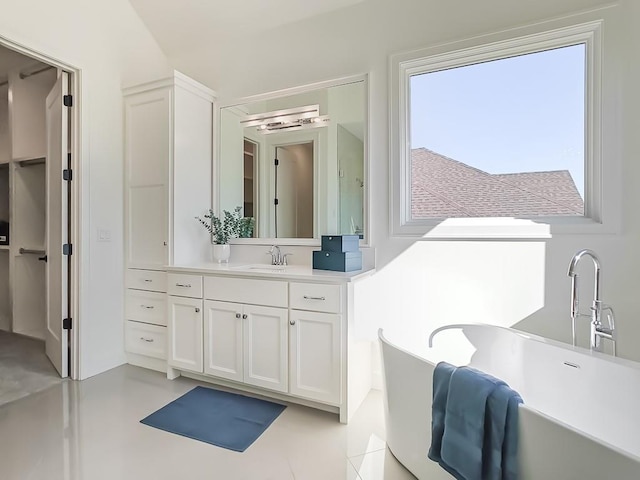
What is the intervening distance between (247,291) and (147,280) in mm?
1121

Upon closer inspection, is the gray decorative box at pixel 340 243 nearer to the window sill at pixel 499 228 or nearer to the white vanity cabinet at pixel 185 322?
the window sill at pixel 499 228

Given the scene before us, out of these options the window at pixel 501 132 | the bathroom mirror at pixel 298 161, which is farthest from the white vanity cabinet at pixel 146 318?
the window at pixel 501 132

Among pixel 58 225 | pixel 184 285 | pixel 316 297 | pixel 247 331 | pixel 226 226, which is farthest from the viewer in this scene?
pixel 226 226

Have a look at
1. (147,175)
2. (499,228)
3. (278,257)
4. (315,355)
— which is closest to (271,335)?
(315,355)

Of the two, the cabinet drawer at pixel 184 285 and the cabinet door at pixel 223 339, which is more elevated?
the cabinet drawer at pixel 184 285

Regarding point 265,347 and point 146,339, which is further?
point 146,339

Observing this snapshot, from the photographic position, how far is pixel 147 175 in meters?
2.92

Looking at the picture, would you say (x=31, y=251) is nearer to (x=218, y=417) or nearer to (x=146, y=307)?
(x=146, y=307)

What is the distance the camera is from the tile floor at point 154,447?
1668 mm

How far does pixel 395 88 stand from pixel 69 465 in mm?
2953

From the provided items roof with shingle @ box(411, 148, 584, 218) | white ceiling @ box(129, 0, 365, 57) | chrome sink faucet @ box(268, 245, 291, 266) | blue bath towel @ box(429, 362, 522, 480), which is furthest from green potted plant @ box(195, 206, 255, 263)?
blue bath towel @ box(429, 362, 522, 480)

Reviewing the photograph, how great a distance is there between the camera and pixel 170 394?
8.11 ft

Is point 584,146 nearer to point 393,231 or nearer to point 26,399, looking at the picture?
point 393,231

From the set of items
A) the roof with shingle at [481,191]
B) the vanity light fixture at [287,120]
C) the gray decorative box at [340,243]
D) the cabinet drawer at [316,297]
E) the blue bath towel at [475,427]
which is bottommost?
the blue bath towel at [475,427]
